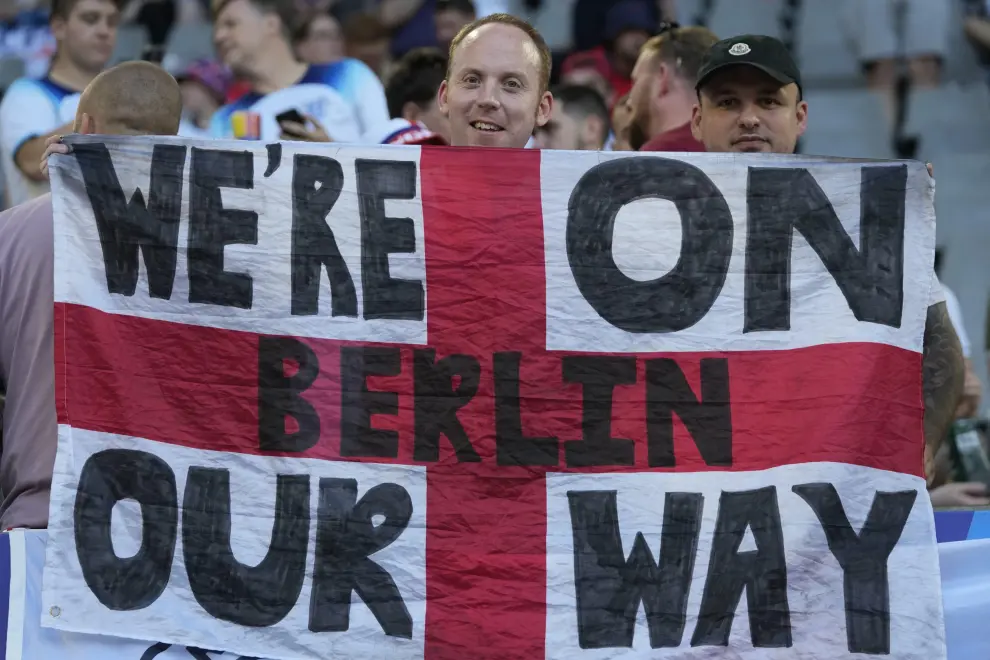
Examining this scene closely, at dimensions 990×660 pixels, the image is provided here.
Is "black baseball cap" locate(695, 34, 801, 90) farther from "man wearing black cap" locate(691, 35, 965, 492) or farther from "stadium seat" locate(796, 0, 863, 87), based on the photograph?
"stadium seat" locate(796, 0, 863, 87)

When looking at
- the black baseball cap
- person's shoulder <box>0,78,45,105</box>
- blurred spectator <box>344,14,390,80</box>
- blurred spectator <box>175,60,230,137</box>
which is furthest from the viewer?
blurred spectator <box>344,14,390,80</box>

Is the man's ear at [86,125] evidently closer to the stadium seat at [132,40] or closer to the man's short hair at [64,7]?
the man's short hair at [64,7]

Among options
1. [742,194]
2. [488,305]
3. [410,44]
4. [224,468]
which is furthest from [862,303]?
[410,44]

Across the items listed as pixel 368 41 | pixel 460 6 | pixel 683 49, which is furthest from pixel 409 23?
pixel 683 49

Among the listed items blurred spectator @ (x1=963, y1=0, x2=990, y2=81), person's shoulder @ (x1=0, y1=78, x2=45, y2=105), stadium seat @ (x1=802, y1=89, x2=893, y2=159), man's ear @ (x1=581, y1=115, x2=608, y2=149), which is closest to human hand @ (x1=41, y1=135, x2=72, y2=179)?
person's shoulder @ (x1=0, y1=78, x2=45, y2=105)

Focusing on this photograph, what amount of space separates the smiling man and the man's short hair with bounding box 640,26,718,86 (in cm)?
118

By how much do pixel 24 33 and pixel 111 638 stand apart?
25.8 ft

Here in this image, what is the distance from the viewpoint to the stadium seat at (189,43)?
1052 cm

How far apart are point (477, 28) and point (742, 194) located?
88cm

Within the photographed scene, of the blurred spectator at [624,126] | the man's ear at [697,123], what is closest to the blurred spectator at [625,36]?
the blurred spectator at [624,126]

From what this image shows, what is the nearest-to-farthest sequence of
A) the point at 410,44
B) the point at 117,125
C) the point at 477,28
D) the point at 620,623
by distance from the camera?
the point at 620,623 < the point at 117,125 < the point at 477,28 < the point at 410,44

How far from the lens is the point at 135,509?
3.38 metres

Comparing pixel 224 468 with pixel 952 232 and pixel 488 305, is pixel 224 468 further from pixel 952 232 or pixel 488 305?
pixel 952 232

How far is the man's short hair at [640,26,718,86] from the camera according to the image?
502 cm
